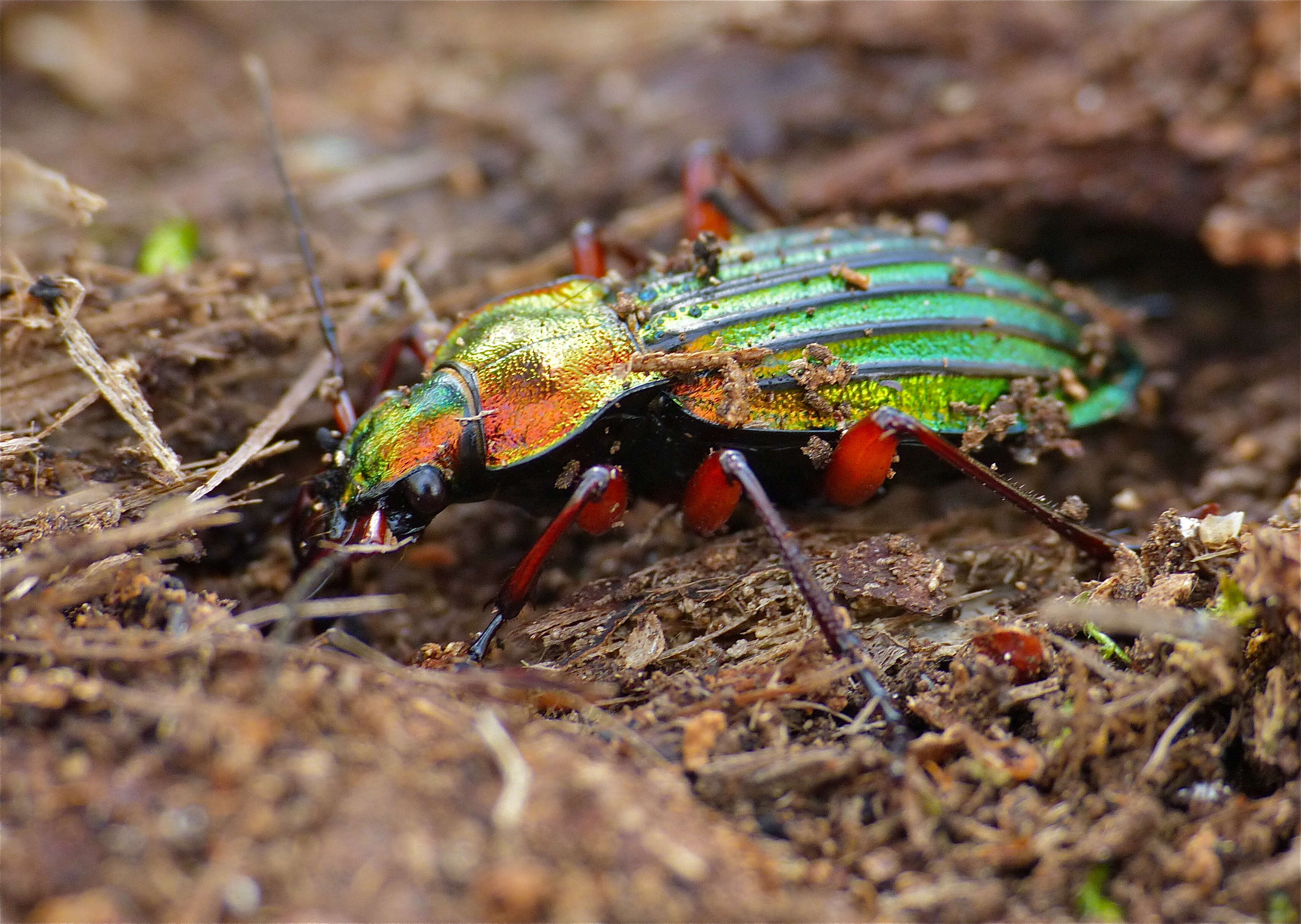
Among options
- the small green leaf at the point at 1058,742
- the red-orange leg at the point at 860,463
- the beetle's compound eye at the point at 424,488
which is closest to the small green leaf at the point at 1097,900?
the small green leaf at the point at 1058,742

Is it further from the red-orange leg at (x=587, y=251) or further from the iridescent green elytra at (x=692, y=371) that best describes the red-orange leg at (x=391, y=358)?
the red-orange leg at (x=587, y=251)

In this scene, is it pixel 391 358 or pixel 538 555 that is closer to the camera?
pixel 538 555

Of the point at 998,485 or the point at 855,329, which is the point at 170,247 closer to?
the point at 855,329

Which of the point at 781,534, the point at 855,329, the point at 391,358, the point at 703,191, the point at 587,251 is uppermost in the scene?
the point at 703,191

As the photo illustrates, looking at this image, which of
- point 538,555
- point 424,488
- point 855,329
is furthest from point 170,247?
point 855,329

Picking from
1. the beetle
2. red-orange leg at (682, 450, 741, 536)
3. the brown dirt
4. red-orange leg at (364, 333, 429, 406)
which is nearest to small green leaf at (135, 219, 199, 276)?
the brown dirt

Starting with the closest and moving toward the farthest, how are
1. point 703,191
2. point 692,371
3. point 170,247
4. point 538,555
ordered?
1. point 538,555
2. point 692,371
3. point 703,191
4. point 170,247
